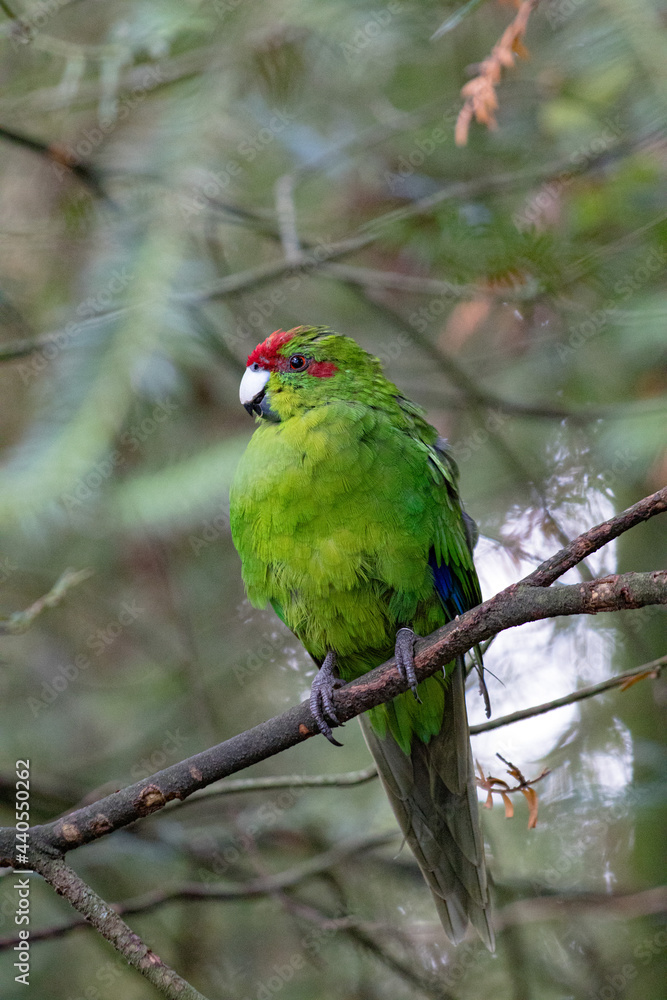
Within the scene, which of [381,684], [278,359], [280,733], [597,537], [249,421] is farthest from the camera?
[249,421]

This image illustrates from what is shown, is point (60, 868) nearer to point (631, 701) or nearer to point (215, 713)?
point (215, 713)

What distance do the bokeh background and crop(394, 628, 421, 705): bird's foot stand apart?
0.92m

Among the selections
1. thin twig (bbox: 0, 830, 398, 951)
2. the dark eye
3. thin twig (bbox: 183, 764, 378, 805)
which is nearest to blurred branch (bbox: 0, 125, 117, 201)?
the dark eye

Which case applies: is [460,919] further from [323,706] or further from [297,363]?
[297,363]

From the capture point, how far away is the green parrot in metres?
3.23

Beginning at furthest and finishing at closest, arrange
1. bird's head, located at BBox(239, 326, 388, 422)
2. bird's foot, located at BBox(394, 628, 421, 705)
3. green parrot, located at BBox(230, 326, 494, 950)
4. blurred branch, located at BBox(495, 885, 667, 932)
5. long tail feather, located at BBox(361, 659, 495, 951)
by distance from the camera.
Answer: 1. blurred branch, located at BBox(495, 885, 667, 932)
2. bird's head, located at BBox(239, 326, 388, 422)
3. long tail feather, located at BBox(361, 659, 495, 951)
4. green parrot, located at BBox(230, 326, 494, 950)
5. bird's foot, located at BBox(394, 628, 421, 705)

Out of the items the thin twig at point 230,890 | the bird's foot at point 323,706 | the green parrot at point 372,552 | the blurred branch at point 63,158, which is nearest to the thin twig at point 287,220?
the green parrot at point 372,552

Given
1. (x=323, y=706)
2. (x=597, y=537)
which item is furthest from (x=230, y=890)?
(x=597, y=537)

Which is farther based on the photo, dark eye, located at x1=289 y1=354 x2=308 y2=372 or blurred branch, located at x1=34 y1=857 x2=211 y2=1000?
dark eye, located at x1=289 y1=354 x2=308 y2=372

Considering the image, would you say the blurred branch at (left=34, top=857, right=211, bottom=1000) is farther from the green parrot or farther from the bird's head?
the bird's head

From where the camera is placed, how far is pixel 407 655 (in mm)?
2979

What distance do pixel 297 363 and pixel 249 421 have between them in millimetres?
1501

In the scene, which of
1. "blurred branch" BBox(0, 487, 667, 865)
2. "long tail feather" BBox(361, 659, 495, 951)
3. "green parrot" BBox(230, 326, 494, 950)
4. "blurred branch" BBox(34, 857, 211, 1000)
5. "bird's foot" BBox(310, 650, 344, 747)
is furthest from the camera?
"long tail feather" BBox(361, 659, 495, 951)

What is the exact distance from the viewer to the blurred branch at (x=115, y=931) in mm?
2131
